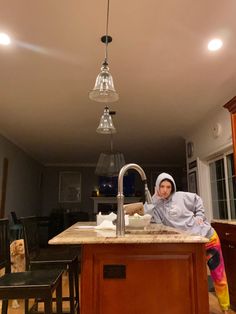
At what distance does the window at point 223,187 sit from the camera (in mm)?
4195

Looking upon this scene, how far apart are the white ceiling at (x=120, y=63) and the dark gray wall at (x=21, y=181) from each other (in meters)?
Result: 0.77

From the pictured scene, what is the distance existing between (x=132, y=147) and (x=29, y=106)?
10.9 ft

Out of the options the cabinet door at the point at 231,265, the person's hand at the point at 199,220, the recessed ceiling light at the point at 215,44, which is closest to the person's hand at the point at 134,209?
the person's hand at the point at 199,220

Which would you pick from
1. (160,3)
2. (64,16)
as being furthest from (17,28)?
(160,3)

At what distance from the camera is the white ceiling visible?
7.09 ft

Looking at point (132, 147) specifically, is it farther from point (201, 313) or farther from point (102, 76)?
point (201, 313)

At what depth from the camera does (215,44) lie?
8.51ft

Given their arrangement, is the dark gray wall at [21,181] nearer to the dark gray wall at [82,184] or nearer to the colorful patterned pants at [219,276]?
the dark gray wall at [82,184]

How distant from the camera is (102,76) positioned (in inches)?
81.4

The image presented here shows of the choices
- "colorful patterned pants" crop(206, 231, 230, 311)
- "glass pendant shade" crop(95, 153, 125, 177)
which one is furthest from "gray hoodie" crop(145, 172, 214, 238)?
"glass pendant shade" crop(95, 153, 125, 177)

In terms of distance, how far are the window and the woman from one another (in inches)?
64.7

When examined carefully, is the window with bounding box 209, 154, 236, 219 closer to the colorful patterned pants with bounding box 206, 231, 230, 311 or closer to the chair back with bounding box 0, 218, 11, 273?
the colorful patterned pants with bounding box 206, 231, 230, 311

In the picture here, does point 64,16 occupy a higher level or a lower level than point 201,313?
higher

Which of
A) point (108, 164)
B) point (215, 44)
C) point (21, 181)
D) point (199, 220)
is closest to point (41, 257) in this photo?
point (199, 220)
